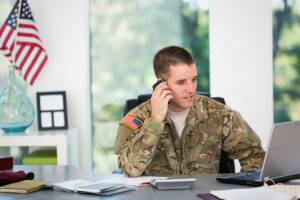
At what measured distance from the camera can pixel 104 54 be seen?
446 cm

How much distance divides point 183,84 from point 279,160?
0.66m

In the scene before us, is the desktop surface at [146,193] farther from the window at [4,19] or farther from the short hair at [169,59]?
the window at [4,19]

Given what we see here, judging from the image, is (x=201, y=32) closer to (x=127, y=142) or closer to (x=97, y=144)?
(x=97, y=144)

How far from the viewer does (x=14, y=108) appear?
12.9 ft

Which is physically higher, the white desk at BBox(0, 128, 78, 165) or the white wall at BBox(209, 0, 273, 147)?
the white wall at BBox(209, 0, 273, 147)

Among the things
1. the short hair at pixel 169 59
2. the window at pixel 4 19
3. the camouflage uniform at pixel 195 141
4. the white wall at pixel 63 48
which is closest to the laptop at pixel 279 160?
the camouflage uniform at pixel 195 141

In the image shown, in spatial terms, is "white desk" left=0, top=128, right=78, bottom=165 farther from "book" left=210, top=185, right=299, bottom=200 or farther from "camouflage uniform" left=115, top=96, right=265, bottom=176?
"book" left=210, top=185, right=299, bottom=200

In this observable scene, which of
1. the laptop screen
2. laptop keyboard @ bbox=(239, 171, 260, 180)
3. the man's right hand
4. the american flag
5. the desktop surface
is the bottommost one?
the desktop surface

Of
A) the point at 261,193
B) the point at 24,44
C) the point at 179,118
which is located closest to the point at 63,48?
the point at 24,44

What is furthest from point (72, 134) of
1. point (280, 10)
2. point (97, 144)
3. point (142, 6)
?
point (280, 10)

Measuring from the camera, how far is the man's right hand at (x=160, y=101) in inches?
95.7

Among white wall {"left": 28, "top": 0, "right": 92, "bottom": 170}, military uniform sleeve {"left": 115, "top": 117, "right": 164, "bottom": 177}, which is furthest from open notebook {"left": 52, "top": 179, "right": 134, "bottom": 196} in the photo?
white wall {"left": 28, "top": 0, "right": 92, "bottom": 170}

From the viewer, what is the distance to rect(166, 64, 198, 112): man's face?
8.15 feet

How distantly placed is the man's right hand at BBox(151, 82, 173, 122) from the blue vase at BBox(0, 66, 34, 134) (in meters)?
1.69
